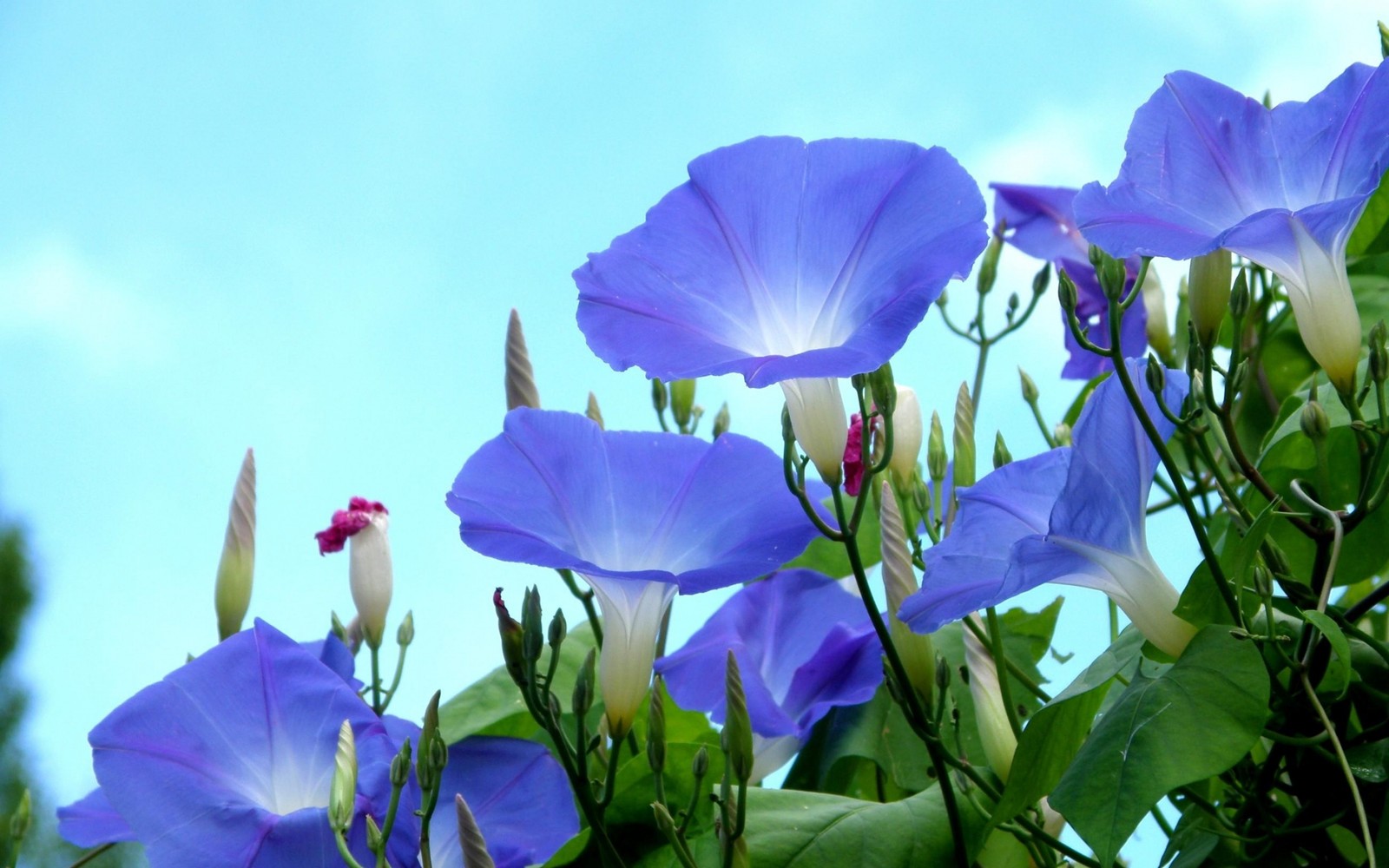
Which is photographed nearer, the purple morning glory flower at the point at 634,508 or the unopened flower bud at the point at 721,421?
the purple morning glory flower at the point at 634,508

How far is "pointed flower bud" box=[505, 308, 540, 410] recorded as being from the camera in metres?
0.89

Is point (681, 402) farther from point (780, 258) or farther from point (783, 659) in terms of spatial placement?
point (780, 258)

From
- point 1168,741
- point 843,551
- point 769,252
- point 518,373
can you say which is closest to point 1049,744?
point 1168,741

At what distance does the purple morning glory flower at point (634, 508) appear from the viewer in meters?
0.78

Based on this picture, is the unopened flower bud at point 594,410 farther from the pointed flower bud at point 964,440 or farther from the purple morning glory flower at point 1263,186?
the purple morning glory flower at point 1263,186

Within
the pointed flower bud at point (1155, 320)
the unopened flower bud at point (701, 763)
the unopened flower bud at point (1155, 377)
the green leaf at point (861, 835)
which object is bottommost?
the green leaf at point (861, 835)

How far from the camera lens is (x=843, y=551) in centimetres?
119

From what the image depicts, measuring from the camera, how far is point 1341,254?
725 mm

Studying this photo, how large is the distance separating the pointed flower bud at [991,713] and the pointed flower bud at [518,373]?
33 centimetres

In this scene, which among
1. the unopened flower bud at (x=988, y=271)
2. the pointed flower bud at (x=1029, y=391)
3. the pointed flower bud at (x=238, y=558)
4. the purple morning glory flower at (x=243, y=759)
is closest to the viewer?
the purple morning glory flower at (x=243, y=759)

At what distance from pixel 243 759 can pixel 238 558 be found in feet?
0.73

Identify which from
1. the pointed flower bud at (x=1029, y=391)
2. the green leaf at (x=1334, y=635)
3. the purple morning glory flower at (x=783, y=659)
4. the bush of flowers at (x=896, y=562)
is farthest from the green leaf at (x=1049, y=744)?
the pointed flower bud at (x=1029, y=391)

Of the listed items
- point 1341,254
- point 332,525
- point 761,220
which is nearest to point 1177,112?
point 1341,254

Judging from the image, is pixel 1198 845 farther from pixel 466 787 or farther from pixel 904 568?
pixel 466 787
